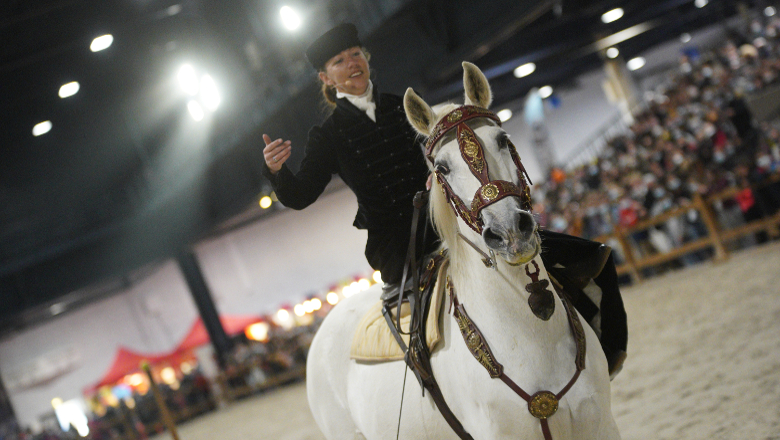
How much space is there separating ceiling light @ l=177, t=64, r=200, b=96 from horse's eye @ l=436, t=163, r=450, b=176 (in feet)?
47.1

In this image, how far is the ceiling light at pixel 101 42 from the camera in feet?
41.7

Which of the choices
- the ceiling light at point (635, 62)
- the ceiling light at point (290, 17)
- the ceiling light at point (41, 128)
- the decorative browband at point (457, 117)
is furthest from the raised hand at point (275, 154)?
the ceiling light at point (635, 62)

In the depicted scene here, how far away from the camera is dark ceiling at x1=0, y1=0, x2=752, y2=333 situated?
11.2 m

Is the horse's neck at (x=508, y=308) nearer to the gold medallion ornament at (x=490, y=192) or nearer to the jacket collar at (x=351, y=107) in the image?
the gold medallion ornament at (x=490, y=192)

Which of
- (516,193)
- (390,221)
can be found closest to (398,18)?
(390,221)

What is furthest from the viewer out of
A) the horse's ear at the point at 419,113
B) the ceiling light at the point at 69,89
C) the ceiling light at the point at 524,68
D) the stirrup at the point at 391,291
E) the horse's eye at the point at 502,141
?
the ceiling light at the point at 524,68

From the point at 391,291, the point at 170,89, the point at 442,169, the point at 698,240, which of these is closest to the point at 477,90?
the point at 442,169

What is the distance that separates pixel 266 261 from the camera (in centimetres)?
2456

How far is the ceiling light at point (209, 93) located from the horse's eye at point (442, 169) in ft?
45.5

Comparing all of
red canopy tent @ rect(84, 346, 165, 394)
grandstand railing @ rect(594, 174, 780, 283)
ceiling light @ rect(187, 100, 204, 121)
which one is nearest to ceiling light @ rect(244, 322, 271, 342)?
red canopy tent @ rect(84, 346, 165, 394)

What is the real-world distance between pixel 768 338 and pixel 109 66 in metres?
13.7

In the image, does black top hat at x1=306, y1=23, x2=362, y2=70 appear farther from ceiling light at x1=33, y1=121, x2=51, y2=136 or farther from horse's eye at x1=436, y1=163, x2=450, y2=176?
ceiling light at x1=33, y1=121, x2=51, y2=136

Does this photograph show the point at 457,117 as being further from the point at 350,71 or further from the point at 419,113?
the point at 350,71

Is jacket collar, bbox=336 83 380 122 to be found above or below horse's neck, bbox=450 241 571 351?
above
